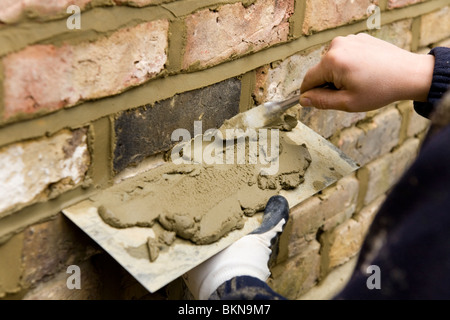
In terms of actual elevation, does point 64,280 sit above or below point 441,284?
below

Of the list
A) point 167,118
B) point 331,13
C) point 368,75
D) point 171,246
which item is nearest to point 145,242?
point 171,246

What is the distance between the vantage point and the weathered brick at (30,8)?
2.56 feet

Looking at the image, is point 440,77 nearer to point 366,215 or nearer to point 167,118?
point 167,118

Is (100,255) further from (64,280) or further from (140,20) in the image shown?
(140,20)

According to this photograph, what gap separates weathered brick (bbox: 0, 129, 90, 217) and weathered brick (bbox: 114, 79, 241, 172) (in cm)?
9

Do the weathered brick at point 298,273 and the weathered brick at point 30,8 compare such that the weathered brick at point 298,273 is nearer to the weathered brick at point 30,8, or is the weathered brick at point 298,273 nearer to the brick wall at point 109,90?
the brick wall at point 109,90

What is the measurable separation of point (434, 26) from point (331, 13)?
1.99 ft

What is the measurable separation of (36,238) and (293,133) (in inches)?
25.1

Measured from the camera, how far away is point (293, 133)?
4.23 ft

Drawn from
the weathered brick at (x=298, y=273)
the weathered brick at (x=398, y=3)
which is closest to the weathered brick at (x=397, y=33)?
the weathered brick at (x=398, y=3)

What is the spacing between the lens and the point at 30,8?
81cm

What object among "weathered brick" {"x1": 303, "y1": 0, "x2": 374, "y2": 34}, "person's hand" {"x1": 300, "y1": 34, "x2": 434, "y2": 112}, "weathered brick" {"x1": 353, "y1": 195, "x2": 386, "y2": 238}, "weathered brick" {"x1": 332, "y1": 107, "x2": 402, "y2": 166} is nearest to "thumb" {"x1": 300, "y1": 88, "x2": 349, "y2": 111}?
"person's hand" {"x1": 300, "y1": 34, "x2": 434, "y2": 112}

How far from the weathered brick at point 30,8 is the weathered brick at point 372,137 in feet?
3.21
